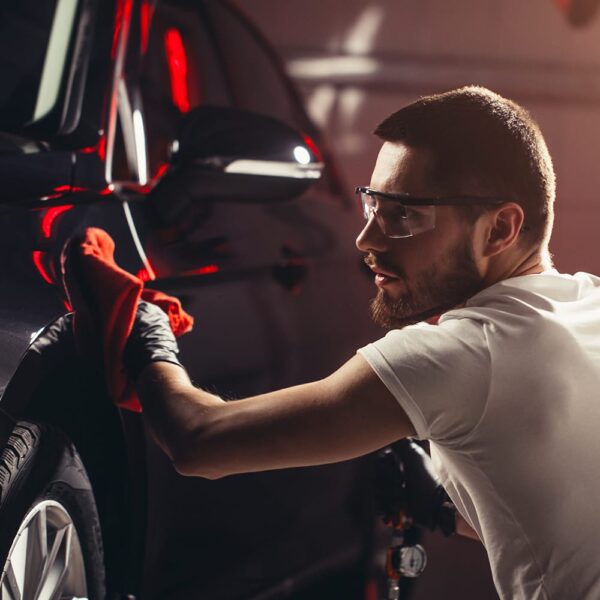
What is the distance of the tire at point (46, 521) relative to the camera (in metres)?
1.52

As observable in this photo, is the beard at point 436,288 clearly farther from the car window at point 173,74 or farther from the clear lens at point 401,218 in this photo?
the car window at point 173,74

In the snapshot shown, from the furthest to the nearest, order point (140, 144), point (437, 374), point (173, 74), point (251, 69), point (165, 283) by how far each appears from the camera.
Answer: point (251, 69) → point (173, 74) → point (140, 144) → point (165, 283) → point (437, 374)

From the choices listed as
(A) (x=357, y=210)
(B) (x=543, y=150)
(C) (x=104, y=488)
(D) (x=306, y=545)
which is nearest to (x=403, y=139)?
(B) (x=543, y=150)

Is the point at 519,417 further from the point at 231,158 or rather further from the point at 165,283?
the point at 231,158

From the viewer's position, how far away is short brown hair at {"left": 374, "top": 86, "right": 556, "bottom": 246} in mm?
1542

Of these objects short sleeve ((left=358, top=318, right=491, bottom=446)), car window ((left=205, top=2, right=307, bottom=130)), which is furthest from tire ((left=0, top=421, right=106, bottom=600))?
car window ((left=205, top=2, right=307, bottom=130))

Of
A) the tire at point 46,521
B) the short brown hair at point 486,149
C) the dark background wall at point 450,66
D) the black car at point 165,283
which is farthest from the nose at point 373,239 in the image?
the dark background wall at point 450,66

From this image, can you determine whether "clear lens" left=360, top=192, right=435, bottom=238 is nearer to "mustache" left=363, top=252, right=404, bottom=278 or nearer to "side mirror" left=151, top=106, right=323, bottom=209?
"mustache" left=363, top=252, right=404, bottom=278

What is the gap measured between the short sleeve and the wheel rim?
0.58 meters

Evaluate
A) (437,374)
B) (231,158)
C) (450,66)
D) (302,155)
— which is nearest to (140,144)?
(231,158)

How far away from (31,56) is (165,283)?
0.49m

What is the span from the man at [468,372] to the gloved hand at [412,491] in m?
0.41

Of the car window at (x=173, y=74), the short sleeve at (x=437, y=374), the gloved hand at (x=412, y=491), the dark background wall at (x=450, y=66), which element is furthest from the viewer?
the dark background wall at (x=450, y=66)

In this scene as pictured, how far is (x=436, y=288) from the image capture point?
158cm
